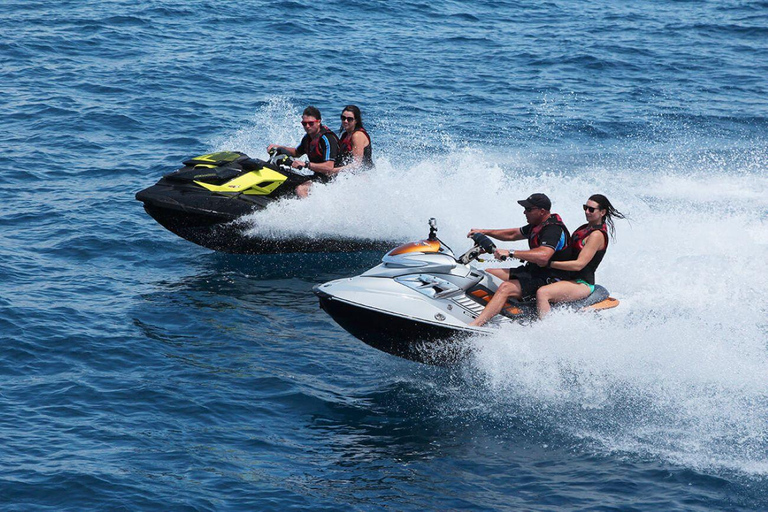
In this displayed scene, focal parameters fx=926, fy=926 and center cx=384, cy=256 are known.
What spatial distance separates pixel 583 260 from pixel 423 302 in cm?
160

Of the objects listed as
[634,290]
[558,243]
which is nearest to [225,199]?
[558,243]

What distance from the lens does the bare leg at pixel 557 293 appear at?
8891 mm

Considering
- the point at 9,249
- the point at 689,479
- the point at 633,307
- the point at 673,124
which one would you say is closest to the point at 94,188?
the point at 9,249

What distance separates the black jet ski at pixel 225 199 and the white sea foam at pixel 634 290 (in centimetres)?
20

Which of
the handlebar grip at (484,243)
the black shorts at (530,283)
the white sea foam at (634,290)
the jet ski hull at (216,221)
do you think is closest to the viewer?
the white sea foam at (634,290)

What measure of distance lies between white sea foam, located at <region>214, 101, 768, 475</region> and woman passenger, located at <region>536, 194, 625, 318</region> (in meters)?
0.20

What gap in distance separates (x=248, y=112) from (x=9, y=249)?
7644 mm

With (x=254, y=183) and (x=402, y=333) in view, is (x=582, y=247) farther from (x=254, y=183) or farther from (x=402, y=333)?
(x=254, y=183)

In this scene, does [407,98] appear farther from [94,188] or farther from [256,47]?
[94,188]

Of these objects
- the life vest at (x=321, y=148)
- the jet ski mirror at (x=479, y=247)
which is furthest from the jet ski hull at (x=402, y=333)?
the life vest at (x=321, y=148)

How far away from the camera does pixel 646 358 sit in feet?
29.2

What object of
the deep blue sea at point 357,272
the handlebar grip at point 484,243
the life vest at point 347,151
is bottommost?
the deep blue sea at point 357,272

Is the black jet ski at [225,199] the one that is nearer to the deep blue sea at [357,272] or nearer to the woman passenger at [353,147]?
the deep blue sea at [357,272]

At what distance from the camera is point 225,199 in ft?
39.0
